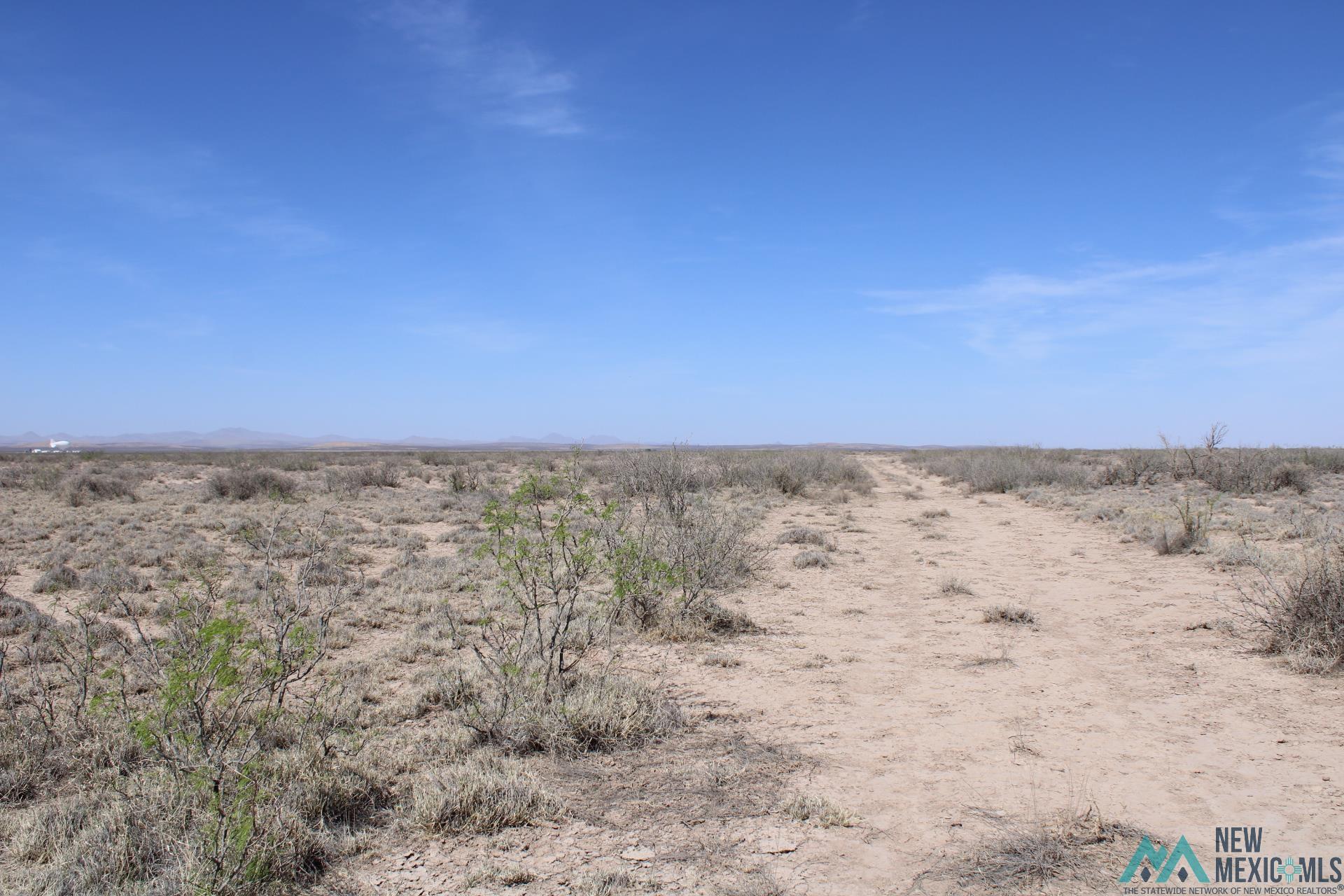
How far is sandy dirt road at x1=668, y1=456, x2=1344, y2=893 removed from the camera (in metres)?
3.98

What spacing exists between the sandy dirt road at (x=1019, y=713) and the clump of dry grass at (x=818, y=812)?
0.07 metres

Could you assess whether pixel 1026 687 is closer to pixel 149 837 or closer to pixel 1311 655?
pixel 1311 655

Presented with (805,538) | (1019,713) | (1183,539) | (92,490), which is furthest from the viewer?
(92,490)

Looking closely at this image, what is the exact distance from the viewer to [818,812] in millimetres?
4121

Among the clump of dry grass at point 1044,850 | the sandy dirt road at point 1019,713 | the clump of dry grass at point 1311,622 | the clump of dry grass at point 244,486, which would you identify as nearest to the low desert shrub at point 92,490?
the clump of dry grass at point 244,486

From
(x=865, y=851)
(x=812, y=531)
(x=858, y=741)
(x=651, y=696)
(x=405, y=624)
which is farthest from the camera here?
(x=812, y=531)

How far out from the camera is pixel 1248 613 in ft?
26.1

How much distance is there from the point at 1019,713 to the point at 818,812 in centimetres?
244

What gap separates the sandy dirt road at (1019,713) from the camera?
3.98m

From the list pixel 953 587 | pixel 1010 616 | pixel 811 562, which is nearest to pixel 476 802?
pixel 1010 616

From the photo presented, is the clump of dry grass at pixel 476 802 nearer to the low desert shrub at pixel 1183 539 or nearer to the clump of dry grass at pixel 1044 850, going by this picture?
the clump of dry grass at pixel 1044 850

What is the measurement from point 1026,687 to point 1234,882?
286 cm

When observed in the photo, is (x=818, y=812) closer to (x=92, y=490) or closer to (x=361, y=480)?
(x=92, y=490)

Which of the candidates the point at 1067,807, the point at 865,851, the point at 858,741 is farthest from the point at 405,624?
the point at 1067,807
